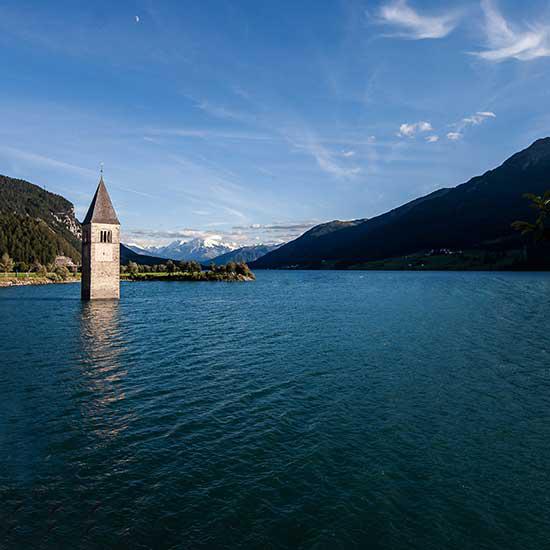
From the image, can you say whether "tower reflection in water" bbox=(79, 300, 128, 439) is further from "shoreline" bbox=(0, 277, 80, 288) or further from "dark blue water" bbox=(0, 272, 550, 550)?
"shoreline" bbox=(0, 277, 80, 288)

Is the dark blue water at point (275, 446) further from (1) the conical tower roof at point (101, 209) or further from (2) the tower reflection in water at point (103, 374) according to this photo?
(1) the conical tower roof at point (101, 209)

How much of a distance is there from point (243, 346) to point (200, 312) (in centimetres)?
3355

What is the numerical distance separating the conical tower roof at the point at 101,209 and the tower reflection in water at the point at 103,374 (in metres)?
38.0

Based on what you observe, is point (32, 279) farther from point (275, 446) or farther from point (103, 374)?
point (275, 446)

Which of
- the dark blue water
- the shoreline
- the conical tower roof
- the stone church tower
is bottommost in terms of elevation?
the dark blue water

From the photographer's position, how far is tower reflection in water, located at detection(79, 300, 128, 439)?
24.0 m

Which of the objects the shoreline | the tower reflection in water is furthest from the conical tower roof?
the shoreline

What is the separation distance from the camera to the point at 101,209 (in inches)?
3816

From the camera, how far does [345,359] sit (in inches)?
1538

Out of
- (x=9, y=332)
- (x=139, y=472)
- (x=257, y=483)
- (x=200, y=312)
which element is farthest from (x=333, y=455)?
(x=200, y=312)

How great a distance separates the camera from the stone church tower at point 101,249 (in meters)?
94.9

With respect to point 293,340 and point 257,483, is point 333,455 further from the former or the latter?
point 293,340

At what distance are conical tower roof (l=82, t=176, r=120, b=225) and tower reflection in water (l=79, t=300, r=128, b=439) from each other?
→ 38.0 metres

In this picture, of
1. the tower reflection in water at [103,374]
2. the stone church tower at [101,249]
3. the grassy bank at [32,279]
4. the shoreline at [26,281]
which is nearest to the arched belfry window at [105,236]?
the stone church tower at [101,249]
